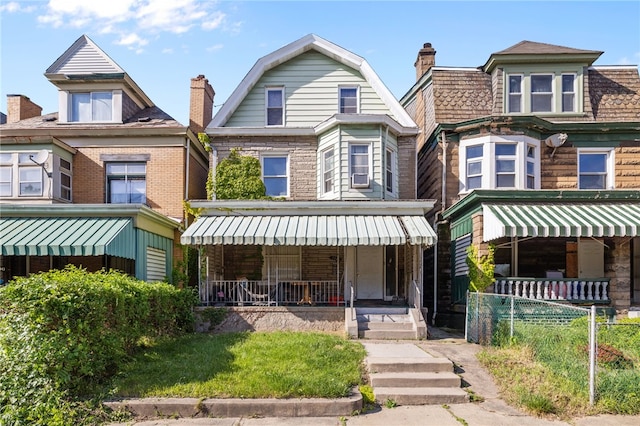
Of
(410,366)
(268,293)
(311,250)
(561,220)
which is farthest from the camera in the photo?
(311,250)

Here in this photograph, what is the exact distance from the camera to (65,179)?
16.3 meters

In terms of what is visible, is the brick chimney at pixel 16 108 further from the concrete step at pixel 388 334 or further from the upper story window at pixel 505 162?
the upper story window at pixel 505 162

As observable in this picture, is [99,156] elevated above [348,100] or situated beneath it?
situated beneath

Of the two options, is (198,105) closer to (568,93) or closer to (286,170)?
(286,170)

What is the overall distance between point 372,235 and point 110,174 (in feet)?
33.1

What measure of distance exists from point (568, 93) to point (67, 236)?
56.9 feet

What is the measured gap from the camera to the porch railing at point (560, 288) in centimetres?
1309

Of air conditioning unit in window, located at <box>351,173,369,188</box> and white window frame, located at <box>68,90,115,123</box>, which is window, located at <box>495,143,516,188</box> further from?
white window frame, located at <box>68,90,115,123</box>

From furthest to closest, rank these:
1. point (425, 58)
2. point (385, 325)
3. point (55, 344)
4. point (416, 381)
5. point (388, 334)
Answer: point (425, 58) → point (385, 325) → point (388, 334) → point (416, 381) → point (55, 344)

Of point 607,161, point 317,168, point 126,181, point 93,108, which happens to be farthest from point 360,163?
point 93,108

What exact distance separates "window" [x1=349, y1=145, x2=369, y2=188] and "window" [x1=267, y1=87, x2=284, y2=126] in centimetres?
306

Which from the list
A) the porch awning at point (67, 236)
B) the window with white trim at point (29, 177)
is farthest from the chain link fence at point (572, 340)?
the window with white trim at point (29, 177)

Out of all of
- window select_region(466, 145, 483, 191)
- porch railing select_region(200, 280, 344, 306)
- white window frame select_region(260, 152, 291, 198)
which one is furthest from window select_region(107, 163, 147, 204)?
window select_region(466, 145, 483, 191)

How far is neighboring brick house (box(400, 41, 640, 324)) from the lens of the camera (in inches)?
524
